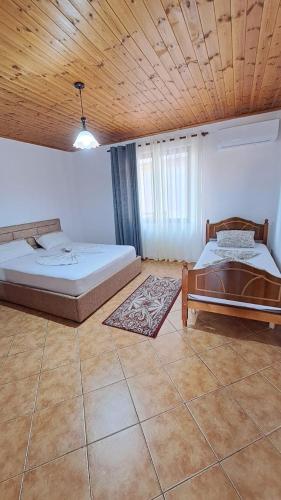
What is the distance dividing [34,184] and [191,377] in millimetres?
4095

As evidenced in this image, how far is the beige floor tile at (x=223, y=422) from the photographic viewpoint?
125cm

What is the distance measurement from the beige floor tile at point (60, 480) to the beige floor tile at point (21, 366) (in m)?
0.77

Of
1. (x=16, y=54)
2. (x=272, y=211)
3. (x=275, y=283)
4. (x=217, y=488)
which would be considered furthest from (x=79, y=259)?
(x=272, y=211)

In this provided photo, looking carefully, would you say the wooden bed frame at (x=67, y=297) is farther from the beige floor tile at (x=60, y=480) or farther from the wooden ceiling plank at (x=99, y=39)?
the wooden ceiling plank at (x=99, y=39)

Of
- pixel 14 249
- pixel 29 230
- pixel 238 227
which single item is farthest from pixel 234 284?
pixel 29 230

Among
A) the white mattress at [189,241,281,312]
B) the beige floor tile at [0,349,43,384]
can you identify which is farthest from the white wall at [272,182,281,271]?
the beige floor tile at [0,349,43,384]

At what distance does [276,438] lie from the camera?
4.13 ft

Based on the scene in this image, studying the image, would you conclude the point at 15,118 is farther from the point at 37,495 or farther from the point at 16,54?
the point at 37,495

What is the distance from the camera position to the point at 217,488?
3.49 feet

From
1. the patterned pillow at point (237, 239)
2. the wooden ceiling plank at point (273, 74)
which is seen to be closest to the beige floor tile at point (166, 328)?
the patterned pillow at point (237, 239)

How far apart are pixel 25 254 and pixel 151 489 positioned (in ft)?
11.0

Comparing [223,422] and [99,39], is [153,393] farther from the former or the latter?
[99,39]

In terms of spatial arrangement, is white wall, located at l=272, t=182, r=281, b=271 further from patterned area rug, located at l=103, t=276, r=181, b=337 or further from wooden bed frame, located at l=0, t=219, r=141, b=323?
wooden bed frame, located at l=0, t=219, r=141, b=323

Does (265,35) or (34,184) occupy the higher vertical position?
(265,35)
